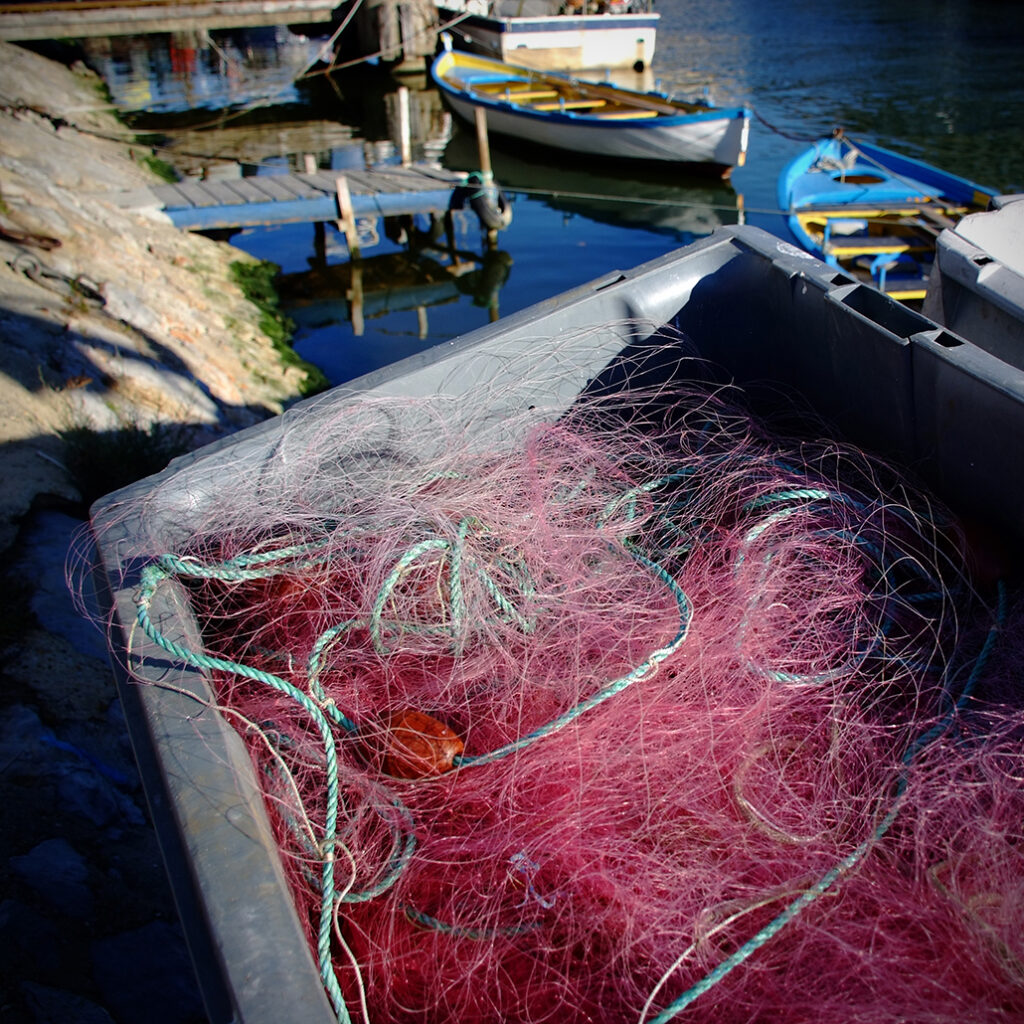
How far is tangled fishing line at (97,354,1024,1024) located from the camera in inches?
67.6

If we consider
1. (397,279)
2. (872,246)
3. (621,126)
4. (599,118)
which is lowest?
(397,279)

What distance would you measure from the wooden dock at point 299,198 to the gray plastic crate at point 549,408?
24.7 ft

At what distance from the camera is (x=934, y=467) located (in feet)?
9.00

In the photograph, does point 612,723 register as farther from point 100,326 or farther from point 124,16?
point 124,16

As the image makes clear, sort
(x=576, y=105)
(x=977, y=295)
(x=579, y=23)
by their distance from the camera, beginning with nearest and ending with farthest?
(x=977, y=295) < (x=576, y=105) < (x=579, y=23)

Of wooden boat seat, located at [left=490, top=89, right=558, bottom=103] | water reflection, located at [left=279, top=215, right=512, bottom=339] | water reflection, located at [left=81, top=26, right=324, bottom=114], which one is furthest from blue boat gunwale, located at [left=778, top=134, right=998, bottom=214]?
water reflection, located at [left=81, top=26, right=324, bottom=114]

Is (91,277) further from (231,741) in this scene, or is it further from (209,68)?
(209,68)

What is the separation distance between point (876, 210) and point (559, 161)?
832cm

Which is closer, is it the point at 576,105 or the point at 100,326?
the point at 100,326

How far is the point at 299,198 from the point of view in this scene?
9906 millimetres

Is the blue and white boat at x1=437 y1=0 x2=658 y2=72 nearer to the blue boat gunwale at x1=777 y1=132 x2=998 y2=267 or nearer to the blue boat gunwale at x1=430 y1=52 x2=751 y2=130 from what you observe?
the blue boat gunwale at x1=430 y1=52 x2=751 y2=130

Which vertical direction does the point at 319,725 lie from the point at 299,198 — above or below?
above

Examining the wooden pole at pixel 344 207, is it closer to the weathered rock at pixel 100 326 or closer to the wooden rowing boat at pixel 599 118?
the weathered rock at pixel 100 326

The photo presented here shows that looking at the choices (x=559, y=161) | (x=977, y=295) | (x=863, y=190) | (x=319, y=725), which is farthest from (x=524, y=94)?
(x=319, y=725)
